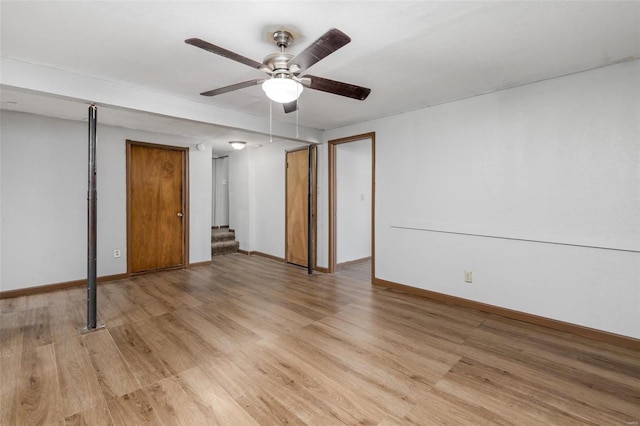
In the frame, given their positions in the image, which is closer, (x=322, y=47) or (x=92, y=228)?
(x=322, y=47)

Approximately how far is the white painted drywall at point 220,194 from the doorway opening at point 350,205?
3836 mm

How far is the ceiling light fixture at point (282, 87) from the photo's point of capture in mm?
2037

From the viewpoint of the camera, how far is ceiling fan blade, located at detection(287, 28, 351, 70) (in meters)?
1.62

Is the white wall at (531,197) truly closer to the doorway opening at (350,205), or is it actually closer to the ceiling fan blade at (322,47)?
the doorway opening at (350,205)

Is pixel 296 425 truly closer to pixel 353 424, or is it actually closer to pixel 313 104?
pixel 353 424

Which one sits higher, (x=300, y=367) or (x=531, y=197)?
(x=531, y=197)

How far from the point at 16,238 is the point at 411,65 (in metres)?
5.15

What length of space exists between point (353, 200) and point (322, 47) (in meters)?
4.05

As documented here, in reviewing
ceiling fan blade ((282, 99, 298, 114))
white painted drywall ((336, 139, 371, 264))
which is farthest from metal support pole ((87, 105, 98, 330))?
white painted drywall ((336, 139, 371, 264))

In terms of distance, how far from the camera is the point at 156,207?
5223 mm

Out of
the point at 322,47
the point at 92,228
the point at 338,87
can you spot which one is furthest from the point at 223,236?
the point at 322,47

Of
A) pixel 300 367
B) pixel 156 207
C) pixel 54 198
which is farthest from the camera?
pixel 156 207

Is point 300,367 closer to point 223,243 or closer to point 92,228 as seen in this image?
point 92,228

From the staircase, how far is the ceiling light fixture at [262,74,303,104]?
5135mm
